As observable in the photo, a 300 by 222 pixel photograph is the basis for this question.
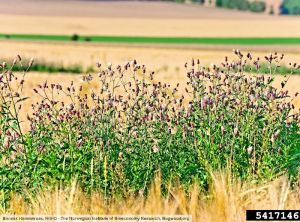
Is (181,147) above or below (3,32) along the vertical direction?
above

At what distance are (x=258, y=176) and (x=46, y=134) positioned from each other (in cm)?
159

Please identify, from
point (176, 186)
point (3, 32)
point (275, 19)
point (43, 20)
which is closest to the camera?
point (176, 186)

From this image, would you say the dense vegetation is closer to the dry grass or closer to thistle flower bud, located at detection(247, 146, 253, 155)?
thistle flower bud, located at detection(247, 146, 253, 155)

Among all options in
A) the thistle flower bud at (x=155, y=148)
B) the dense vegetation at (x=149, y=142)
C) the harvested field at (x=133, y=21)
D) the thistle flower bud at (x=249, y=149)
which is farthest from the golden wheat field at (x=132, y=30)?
the thistle flower bud at (x=249, y=149)

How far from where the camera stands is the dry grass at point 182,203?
4.70 metres

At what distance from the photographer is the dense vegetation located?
18.4 ft

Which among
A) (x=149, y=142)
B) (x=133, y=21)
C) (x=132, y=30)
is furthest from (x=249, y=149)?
(x=133, y=21)

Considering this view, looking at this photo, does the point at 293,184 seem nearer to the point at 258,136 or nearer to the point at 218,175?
the point at 258,136

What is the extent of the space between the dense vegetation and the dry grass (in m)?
0.17

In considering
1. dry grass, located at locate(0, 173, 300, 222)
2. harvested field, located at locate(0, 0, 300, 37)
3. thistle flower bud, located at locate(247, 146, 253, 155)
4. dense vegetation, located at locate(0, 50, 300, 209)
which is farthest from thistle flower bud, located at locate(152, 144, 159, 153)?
harvested field, located at locate(0, 0, 300, 37)

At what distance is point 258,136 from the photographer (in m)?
5.99

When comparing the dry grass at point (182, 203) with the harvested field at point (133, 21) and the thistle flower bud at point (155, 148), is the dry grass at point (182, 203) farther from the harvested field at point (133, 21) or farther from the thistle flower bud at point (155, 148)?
the harvested field at point (133, 21)

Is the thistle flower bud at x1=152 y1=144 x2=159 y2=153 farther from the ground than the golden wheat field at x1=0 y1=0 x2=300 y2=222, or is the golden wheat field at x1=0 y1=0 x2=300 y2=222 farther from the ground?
the thistle flower bud at x1=152 y1=144 x2=159 y2=153

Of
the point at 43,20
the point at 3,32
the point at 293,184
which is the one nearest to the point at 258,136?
the point at 293,184
